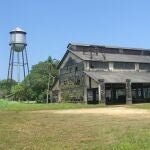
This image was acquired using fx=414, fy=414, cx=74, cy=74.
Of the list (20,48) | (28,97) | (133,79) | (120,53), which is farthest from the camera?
(20,48)

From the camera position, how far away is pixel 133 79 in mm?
58656

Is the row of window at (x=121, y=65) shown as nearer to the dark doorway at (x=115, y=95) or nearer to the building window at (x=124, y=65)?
the building window at (x=124, y=65)

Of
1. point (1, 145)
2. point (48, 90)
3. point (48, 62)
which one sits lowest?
point (1, 145)

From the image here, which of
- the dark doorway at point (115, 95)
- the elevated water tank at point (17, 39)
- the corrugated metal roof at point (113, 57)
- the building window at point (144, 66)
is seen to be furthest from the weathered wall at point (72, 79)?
the elevated water tank at point (17, 39)

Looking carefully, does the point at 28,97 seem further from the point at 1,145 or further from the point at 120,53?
the point at 1,145

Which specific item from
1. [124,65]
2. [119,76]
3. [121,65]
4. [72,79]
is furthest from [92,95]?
[124,65]

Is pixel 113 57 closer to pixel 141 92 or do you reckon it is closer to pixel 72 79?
pixel 72 79

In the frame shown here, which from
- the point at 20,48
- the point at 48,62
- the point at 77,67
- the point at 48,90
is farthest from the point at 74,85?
the point at 20,48

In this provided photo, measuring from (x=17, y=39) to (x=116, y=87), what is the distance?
2712cm

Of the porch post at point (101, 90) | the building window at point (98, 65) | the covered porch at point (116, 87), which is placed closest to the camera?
the porch post at point (101, 90)

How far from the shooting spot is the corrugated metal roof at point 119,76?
56.3 m

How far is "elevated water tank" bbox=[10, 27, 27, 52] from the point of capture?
81.1 meters

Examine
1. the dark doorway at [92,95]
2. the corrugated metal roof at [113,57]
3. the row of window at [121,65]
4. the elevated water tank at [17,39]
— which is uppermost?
the elevated water tank at [17,39]

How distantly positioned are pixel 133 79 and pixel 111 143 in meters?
45.8
